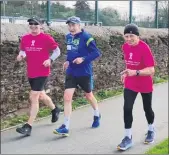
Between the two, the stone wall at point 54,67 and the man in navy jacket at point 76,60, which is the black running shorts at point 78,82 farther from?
the stone wall at point 54,67

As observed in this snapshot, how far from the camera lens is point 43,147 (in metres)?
6.48

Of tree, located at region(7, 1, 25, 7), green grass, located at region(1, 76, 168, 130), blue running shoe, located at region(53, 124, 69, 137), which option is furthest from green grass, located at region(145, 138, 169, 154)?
tree, located at region(7, 1, 25, 7)

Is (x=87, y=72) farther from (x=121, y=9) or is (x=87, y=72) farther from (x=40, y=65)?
(x=121, y=9)

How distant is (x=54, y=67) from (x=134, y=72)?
10.9 feet

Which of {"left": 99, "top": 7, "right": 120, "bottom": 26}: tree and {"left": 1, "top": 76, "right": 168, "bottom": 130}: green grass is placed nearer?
{"left": 1, "top": 76, "right": 168, "bottom": 130}: green grass

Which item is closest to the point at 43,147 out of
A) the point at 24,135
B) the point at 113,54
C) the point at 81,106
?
the point at 24,135

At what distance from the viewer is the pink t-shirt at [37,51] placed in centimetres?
724

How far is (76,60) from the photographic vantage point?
708 cm

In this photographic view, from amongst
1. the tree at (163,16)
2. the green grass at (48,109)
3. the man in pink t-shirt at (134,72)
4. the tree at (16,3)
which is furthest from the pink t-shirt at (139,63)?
the tree at (163,16)

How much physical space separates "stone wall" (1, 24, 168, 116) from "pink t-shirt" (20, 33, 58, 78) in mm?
776

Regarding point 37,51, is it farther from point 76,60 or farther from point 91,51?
point 91,51

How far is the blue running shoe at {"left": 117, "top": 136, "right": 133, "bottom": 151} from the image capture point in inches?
248

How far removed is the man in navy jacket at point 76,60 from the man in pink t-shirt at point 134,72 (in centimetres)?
87

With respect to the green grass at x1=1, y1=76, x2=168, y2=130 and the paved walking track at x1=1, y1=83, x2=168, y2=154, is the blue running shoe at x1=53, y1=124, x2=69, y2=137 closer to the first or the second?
the paved walking track at x1=1, y1=83, x2=168, y2=154
